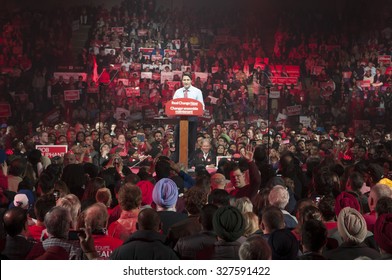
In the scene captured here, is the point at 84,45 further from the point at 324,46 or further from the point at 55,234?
the point at 55,234

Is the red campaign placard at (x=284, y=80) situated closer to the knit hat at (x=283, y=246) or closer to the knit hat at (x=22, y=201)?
the knit hat at (x=22, y=201)

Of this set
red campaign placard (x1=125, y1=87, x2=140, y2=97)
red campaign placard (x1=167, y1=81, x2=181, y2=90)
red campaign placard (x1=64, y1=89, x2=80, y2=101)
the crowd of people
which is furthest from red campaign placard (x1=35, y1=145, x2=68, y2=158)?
red campaign placard (x1=167, y1=81, x2=181, y2=90)

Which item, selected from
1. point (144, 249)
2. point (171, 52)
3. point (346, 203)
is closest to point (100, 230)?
point (144, 249)

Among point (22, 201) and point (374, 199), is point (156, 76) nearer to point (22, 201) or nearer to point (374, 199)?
point (22, 201)

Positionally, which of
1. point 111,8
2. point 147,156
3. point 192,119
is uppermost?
point 111,8

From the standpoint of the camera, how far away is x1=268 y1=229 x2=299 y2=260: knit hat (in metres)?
4.31

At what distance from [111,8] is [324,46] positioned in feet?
19.9

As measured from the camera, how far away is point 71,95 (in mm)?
18234

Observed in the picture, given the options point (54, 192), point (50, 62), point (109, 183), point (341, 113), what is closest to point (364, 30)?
point (341, 113)

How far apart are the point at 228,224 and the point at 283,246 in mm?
413

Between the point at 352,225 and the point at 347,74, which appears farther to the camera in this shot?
the point at 347,74

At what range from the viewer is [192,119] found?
1244 centimetres

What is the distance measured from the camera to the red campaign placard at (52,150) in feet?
42.0

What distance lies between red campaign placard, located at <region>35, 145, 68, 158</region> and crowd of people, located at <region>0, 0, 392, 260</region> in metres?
0.31
